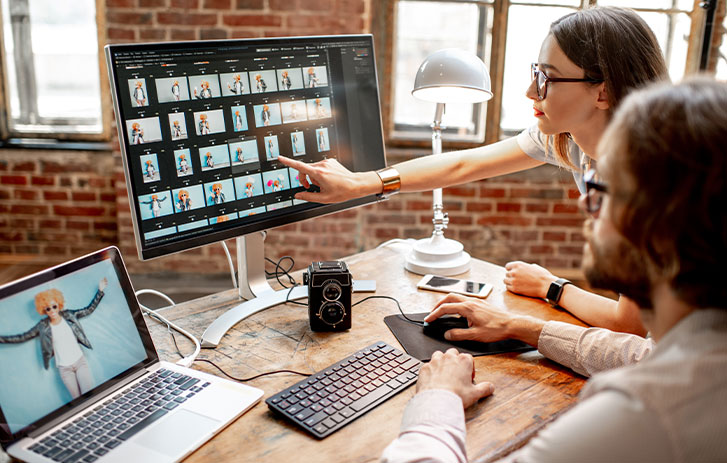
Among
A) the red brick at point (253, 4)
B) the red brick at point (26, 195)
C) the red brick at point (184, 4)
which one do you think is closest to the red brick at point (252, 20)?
the red brick at point (253, 4)

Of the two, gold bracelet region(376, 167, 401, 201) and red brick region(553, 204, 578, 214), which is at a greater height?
gold bracelet region(376, 167, 401, 201)

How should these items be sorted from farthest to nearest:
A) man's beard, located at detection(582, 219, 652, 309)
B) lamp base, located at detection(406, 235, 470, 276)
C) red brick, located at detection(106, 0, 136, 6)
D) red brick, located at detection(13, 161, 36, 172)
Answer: red brick, located at detection(13, 161, 36, 172) < red brick, located at detection(106, 0, 136, 6) < lamp base, located at detection(406, 235, 470, 276) < man's beard, located at detection(582, 219, 652, 309)

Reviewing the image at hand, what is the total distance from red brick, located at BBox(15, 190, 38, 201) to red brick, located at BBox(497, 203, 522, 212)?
2602 millimetres

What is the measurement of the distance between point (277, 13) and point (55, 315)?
2.39 m

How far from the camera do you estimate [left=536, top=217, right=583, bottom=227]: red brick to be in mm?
3443

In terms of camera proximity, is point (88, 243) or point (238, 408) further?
point (88, 243)

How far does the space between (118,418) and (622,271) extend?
2.61ft

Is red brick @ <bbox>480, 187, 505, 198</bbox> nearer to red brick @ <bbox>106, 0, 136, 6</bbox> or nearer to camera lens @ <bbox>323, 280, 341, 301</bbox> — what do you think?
red brick @ <bbox>106, 0, 136, 6</bbox>

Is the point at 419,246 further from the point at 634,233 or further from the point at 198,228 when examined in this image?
the point at 634,233

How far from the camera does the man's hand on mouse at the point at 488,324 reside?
130 cm

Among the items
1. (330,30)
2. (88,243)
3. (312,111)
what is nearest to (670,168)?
(312,111)

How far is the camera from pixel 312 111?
150 cm

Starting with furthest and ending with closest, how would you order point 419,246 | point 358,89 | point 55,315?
point 419,246 → point 358,89 → point 55,315

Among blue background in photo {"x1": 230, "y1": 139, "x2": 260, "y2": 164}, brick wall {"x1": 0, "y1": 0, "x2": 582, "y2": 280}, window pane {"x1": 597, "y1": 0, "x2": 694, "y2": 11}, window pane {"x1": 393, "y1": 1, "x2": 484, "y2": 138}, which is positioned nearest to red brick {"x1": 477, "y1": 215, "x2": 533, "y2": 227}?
brick wall {"x1": 0, "y1": 0, "x2": 582, "y2": 280}
